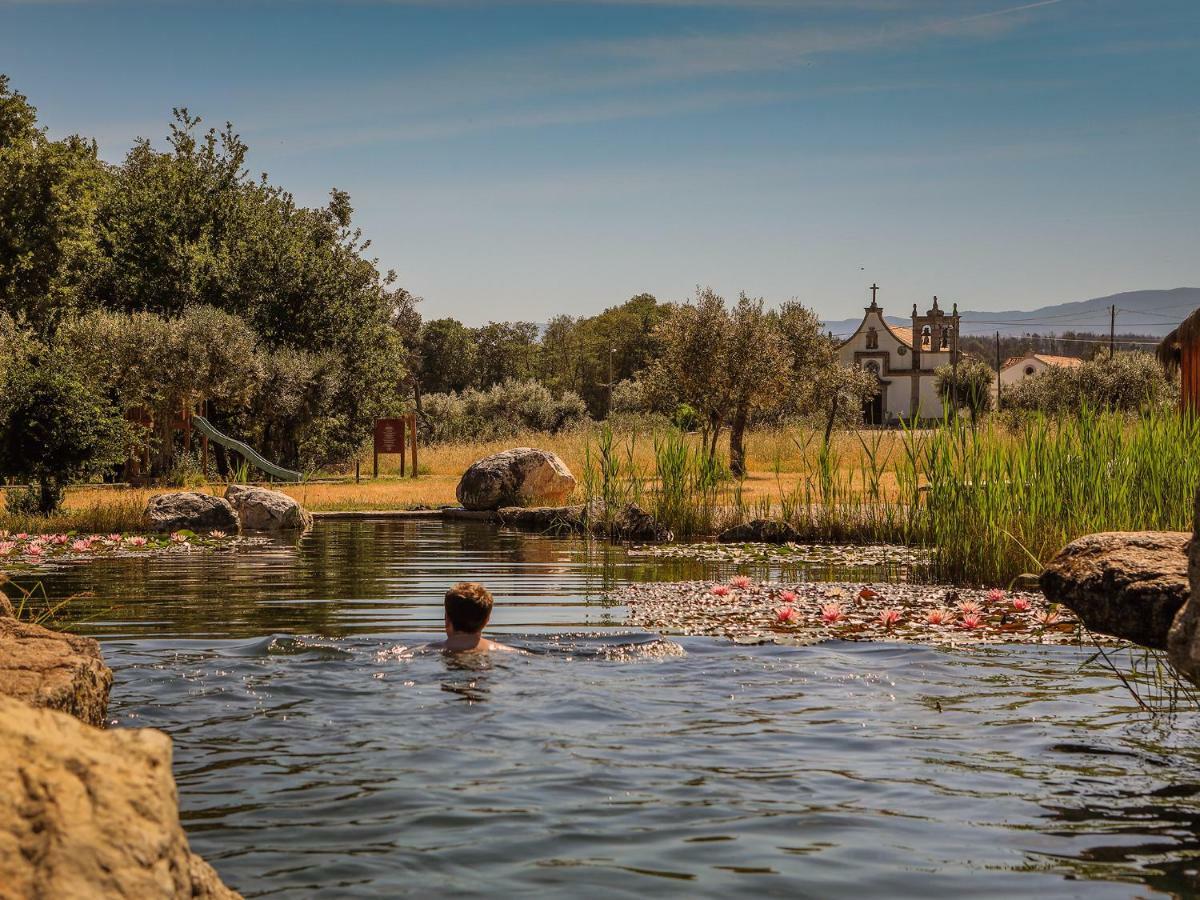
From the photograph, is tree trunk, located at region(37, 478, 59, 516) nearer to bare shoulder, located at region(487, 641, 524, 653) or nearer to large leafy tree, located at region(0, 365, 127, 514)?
large leafy tree, located at region(0, 365, 127, 514)

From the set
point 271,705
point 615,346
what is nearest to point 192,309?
point 271,705

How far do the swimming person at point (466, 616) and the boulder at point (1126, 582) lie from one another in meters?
3.76

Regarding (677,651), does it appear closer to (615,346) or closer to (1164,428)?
(1164,428)

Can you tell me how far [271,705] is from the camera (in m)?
7.00

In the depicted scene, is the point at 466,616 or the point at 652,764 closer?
the point at 652,764

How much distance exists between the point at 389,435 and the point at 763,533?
17.9 metres

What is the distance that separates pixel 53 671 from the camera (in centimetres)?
480

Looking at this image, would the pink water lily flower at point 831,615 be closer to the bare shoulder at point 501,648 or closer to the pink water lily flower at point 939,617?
the pink water lily flower at point 939,617

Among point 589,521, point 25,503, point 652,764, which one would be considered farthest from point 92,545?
point 652,764

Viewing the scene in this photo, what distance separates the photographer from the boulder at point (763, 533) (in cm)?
1692

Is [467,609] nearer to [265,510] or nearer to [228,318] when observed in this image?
[265,510]

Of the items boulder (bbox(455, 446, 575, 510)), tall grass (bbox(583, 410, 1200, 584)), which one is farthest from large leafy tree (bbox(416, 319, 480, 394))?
tall grass (bbox(583, 410, 1200, 584))

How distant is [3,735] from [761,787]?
12.0ft

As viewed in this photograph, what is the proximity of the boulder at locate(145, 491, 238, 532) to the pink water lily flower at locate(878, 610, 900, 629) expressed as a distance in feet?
39.5
